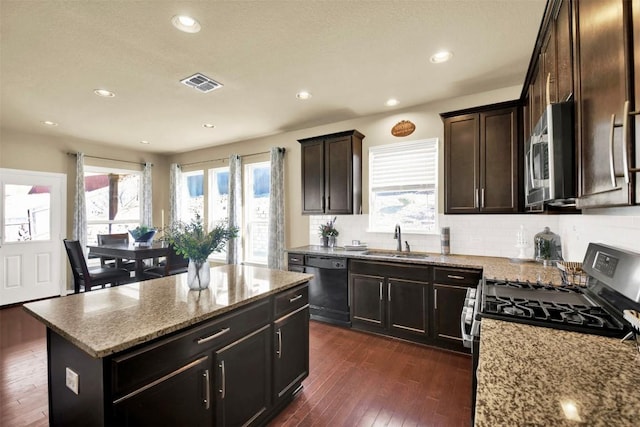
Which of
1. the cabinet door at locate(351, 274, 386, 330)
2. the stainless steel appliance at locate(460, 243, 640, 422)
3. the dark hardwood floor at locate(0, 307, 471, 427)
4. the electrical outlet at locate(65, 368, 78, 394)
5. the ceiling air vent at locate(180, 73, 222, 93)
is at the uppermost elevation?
the ceiling air vent at locate(180, 73, 222, 93)

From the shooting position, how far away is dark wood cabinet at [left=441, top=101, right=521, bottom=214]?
2865mm

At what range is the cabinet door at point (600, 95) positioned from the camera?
0.81 metres

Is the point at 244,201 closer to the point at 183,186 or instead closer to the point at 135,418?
the point at 183,186

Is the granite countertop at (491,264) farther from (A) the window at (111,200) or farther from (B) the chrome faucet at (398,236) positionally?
(A) the window at (111,200)

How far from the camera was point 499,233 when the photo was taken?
10.6 feet

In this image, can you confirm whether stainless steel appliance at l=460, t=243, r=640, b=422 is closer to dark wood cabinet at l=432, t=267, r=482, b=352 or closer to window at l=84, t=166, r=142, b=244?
dark wood cabinet at l=432, t=267, r=482, b=352

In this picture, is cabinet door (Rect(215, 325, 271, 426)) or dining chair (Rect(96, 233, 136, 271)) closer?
cabinet door (Rect(215, 325, 271, 426))

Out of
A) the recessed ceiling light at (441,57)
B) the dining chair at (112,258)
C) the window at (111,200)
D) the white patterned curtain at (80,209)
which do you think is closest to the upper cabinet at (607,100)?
the recessed ceiling light at (441,57)

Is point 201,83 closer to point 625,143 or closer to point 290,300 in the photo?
point 290,300

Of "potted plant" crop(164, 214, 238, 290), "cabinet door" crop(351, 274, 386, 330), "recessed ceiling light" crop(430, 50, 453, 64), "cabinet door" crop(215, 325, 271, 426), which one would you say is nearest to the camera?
"cabinet door" crop(215, 325, 271, 426)

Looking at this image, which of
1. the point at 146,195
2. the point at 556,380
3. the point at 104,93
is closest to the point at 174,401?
the point at 556,380

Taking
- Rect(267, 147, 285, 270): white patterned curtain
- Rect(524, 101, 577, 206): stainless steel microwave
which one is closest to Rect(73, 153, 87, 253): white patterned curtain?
Rect(267, 147, 285, 270): white patterned curtain

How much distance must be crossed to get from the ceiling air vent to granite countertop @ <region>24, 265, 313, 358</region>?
1.99 m

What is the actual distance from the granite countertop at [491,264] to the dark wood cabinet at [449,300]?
0.10 meters
